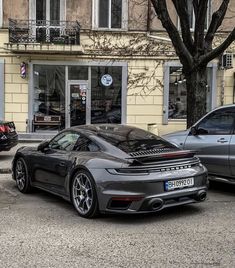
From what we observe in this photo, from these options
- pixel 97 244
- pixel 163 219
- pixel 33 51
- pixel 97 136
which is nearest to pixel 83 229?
pixel 97 244

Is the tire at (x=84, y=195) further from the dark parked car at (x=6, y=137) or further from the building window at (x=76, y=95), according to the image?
the building window at (x=76, y=95)

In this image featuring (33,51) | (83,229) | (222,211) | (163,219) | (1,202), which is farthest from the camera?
(33,51)

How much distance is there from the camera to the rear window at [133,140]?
673cm

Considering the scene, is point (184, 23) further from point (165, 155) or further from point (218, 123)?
point (165, 155)

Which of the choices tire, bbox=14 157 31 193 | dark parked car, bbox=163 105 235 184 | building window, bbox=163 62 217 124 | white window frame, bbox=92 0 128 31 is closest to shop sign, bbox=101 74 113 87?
white window frame, bbox=92 0 128 31

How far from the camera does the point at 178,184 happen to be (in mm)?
6438

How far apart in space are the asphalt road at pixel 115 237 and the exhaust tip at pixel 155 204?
23 centimetres

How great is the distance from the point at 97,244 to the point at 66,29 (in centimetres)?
1413

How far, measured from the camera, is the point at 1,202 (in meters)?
7.71

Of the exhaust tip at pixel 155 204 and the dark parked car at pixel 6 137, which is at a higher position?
the dark parked car at pixel 6 137

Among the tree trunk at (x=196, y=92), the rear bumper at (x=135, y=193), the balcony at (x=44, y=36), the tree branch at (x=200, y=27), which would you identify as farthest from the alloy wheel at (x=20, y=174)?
the balcony at (x=44, y=36)

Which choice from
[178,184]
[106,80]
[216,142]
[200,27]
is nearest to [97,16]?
[106,80]

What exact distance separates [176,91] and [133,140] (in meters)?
12.4

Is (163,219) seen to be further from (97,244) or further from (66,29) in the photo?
(66,29)
